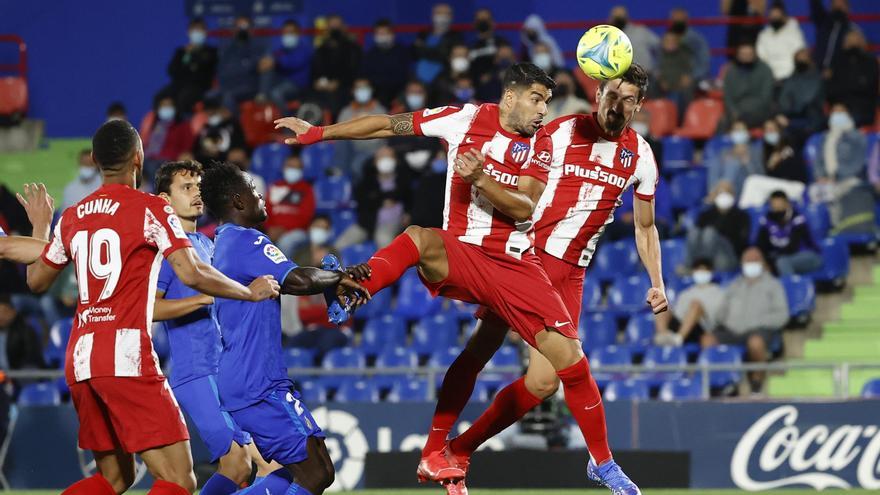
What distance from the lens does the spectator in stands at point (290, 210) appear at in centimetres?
1897

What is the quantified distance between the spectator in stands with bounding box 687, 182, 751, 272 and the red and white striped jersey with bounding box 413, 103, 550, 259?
346 inches

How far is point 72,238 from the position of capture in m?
7.49

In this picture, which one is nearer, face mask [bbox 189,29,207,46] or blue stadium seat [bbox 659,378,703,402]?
blue stadium seat [bbox 659,378,703,402]

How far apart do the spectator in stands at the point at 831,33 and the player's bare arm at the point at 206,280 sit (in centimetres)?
1377

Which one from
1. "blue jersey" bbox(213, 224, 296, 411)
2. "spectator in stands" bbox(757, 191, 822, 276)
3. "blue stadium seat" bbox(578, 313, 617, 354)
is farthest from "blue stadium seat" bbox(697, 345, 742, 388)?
"blue jersey" bbox(213, 224, 296, 411)

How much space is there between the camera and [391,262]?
28.1ft

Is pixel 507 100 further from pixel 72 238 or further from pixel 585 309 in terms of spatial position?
pixel 585 309

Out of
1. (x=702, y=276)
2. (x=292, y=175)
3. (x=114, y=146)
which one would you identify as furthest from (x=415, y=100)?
(x=114, y=146)

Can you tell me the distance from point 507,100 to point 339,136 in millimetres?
1020

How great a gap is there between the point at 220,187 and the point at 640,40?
12.9m

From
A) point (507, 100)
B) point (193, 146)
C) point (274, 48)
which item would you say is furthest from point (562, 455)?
point (274, 48)

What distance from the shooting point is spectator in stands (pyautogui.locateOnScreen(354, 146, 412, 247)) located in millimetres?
18703

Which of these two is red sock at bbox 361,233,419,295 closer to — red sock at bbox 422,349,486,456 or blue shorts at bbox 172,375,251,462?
red sock at bbox 422,349,486,456

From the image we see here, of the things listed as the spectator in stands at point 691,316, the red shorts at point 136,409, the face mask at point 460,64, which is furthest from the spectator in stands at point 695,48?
the red shorts at point 136,409
